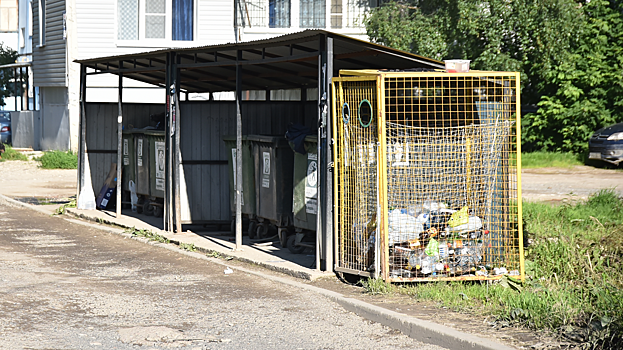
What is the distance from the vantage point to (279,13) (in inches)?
912

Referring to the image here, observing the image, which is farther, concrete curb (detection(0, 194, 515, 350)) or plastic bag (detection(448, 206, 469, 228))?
plastic bag (detection(448, 206, 469, 228))

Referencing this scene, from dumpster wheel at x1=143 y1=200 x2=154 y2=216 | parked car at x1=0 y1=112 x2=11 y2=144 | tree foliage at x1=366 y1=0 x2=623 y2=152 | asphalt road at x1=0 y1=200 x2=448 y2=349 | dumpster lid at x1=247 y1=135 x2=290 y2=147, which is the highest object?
tree foliage at x1=366 y1=0 x2=623 y2=152

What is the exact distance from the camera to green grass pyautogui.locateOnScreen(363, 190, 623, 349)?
5.73 meters

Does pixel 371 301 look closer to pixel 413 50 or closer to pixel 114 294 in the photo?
pixel 114 294

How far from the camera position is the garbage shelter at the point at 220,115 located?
328 inches

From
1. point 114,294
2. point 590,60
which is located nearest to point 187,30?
point 590,60

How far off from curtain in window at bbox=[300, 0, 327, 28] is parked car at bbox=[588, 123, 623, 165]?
9.00 meters

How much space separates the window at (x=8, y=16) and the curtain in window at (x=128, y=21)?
71.5 feet

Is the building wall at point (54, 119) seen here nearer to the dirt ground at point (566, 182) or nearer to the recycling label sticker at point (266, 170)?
the dirt ground at point (566, 182)

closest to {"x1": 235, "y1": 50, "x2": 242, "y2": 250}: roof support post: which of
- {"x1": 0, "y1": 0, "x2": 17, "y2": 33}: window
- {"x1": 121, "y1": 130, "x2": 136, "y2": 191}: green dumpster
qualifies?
{"x1": 121, "y1": 130, "x2": 136, "y2": 191}: green dumpster

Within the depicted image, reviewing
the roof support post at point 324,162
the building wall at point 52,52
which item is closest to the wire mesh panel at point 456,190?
the roof support post at point 324,162

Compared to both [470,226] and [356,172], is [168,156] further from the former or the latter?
[470,226]

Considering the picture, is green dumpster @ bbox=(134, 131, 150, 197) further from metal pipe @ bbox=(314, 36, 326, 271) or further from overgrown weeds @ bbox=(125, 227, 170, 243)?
metal pipe @ bbox=(314, 36, 326, 271)

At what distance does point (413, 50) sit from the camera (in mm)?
21562
